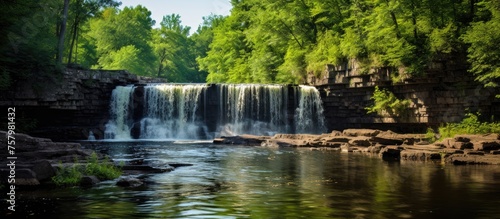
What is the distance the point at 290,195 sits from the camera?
1438cm

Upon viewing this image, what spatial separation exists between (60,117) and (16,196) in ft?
106

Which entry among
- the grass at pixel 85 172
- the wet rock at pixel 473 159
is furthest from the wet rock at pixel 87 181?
the wet rock at pixel 473 159

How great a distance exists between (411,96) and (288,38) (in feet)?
55.7

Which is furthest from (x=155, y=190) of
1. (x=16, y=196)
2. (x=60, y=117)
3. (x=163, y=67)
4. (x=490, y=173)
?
(x=163, y=67)

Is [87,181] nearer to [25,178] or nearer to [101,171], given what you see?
[101,171]

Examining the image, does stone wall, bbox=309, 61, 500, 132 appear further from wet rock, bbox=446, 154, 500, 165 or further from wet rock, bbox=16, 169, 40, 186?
wet rock, bbox=16, 169, 40, 186

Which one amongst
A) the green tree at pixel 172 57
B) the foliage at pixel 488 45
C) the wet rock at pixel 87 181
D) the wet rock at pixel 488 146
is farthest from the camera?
the green tree at pixel 172 57

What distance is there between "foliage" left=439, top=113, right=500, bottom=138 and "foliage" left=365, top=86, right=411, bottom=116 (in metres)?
4.09

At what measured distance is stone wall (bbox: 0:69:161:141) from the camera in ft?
126

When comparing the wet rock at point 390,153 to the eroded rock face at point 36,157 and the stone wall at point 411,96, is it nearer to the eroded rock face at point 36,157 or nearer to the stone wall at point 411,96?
the stone wall at point 411,96

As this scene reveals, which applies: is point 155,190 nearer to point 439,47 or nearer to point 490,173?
point 490,173

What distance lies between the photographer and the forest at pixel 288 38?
32.5m

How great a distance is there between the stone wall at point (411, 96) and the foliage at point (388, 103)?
38cm

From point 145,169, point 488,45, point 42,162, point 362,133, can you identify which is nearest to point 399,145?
point 362,133
